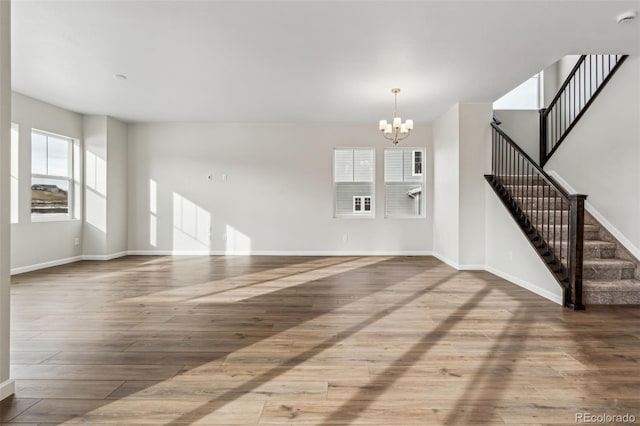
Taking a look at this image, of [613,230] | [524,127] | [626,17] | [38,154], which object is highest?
[626,17]

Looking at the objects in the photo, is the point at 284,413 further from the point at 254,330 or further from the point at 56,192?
the point at 56,192

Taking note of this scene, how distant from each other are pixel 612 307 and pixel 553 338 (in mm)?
1510

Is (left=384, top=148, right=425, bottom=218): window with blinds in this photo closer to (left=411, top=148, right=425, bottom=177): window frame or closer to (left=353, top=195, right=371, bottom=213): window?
(left=411, top=148, right=425, bottom=177): window frame

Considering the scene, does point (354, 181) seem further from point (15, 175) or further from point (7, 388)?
point (7, 388)

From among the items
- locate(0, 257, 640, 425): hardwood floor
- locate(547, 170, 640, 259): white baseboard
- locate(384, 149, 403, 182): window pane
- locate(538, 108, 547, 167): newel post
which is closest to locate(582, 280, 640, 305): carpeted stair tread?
locate(0, 257, 640, 425): hardwood floor

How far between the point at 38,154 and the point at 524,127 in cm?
903

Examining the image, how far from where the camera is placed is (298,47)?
372cm

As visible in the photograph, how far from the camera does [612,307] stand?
12.0 ft

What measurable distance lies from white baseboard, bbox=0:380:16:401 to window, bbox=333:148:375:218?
601 centimetres

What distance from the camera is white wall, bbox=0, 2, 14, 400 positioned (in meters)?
1.89

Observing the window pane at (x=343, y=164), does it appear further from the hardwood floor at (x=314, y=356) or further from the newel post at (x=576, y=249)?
the newel post at (x=576, y=249)

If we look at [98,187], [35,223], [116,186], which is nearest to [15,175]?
[35,223]

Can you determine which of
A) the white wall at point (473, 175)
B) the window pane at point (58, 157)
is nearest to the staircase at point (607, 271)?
the white wall at point (473, 175)

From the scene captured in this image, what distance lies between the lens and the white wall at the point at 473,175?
19.0ft
